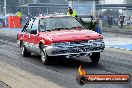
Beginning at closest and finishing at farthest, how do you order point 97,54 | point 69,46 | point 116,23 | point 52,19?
point 69,46, point 97,54, point 52,19, point 116,23

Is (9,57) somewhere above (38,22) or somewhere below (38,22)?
below

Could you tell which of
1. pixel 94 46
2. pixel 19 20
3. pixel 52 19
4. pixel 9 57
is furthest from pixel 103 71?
pixel 19 20

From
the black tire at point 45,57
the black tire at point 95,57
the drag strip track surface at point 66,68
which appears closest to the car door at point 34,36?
the drag strip track surface at point 66,68

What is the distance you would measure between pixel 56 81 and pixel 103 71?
6.35 feet

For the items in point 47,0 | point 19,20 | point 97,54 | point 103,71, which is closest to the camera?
point 103,71

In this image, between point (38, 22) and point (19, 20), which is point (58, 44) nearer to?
point (38, 22)

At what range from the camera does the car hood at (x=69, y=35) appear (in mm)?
10602

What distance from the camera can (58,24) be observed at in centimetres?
1204

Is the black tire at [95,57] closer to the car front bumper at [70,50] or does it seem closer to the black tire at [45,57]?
the car front bumper at [70,50]

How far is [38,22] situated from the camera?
40.4 feet

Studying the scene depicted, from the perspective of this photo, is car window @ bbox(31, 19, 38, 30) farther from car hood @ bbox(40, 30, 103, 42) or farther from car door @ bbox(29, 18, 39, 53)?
car hood @ bbox(40, 30, 103, 42)

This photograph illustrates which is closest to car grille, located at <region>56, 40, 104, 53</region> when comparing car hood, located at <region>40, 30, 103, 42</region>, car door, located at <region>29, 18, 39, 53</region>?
car hood, located at <region>40, 30, 103, 42</region>

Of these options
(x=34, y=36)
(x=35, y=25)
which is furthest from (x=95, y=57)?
(x=35, y=25)

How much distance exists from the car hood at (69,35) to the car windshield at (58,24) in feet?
1.57
